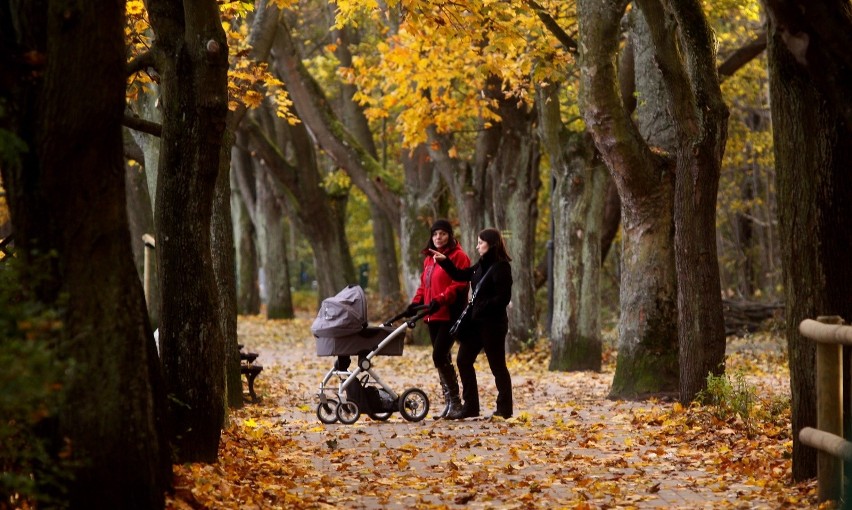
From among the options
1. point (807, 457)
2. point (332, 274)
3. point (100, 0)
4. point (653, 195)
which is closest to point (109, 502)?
point (100, 0)

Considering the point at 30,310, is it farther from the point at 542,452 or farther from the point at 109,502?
the point at 542,452

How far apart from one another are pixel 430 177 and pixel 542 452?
17.3 meters

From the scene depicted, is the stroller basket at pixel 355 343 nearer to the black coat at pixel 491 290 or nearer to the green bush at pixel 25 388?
the black coat at pixel 491 290

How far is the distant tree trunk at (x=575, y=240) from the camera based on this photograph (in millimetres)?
20797

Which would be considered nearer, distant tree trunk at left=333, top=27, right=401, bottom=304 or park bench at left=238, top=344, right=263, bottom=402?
park bench at left=238, top=344, right=263, bottom=402

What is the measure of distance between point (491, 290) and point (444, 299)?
20.6 inches

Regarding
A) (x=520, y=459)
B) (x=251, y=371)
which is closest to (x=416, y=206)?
(x=251, y=371)

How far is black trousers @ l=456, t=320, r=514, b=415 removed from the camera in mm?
13688

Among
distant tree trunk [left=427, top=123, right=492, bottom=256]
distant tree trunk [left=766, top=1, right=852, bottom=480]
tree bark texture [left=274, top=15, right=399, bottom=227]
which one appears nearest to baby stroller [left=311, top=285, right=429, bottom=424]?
distant tree trunk [left=766, top=1, right=852, bottom=480]

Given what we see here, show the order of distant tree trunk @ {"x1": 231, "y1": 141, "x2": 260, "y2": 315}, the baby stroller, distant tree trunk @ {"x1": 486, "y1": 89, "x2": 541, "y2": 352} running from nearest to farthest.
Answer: the baby stroller < distant tree trunk @ {"x1": 486, "y1": 89, "x2": 541, "y2": 352} < distant tree trunk @ {"x1": 231, "y1": 141, "x2": 260, "y2": 315}

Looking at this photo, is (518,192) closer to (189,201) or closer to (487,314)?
(487,314)

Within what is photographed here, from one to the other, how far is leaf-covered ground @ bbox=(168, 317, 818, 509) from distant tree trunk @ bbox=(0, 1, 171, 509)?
2.58 feet

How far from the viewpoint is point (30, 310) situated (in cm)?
579

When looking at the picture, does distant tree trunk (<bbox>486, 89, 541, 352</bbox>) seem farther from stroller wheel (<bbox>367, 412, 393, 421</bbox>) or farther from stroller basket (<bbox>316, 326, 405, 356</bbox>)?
stroller basket (<bbox>316, 326, 405, 356</bbox>)
